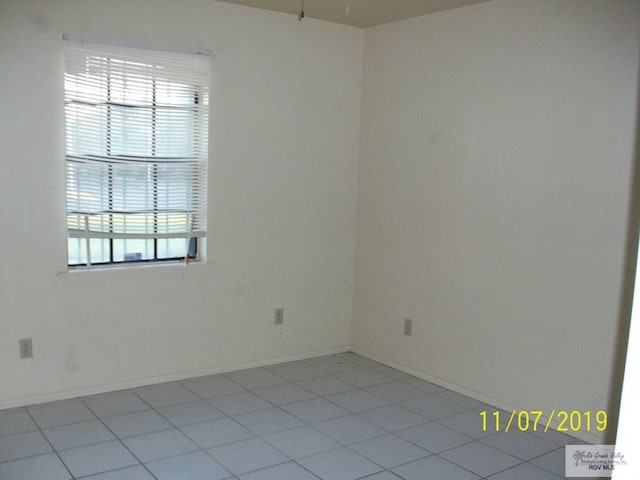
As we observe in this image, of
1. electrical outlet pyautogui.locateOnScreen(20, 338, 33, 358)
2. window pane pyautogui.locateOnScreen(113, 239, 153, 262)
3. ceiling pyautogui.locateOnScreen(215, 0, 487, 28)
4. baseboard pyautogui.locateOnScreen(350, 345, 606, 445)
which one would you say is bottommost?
baseboard pyautogui.locateOnScreen(350, 345, 606, 445)

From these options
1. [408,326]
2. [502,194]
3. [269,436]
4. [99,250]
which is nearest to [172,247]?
Result: [99,250]

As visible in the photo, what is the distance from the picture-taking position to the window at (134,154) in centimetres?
328

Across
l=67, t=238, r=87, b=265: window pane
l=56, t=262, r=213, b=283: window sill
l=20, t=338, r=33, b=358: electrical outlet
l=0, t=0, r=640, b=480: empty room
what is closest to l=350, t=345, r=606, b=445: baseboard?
l=0, t=0, r=640, b=480: empty room

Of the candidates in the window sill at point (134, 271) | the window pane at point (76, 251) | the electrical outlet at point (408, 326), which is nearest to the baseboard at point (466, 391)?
the electrical outlet at point (408, 326)

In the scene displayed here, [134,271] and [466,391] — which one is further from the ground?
[134,271]

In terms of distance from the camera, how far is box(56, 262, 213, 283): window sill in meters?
3.33

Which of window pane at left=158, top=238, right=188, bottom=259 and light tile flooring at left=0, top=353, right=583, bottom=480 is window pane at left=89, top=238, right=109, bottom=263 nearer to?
window pane at left=158, top=238, right=188, bottom=259

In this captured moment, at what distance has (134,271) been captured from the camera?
353 centimetres

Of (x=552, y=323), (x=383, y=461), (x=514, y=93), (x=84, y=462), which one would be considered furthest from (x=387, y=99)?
(x=84, y=462)

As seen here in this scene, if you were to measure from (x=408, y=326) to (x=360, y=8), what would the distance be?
7.04 ft

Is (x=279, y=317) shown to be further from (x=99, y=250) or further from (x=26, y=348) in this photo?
(x=26, y=348)

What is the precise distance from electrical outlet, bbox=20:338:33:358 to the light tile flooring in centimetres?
29
